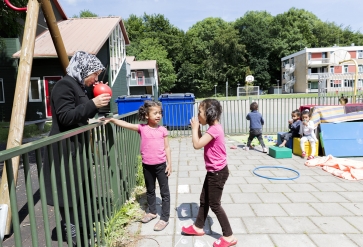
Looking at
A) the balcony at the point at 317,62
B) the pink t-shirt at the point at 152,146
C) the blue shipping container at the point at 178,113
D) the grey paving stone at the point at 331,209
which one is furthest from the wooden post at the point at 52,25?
the balcony at the point at 317,62

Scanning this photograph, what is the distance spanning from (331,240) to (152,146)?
2.27m

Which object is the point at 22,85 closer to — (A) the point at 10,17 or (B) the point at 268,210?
(B) the point at 268,210

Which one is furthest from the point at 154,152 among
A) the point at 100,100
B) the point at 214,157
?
the point at 100,100

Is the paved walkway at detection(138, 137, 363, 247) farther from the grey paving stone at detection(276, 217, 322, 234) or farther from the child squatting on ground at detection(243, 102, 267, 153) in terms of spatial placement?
the child squatting on ground at detection(243, 102, 267, 153)

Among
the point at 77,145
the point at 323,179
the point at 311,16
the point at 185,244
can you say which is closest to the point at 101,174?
the point at 77,145

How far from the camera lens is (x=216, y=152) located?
3066 millimetres

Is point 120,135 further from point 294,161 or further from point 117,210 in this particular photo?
point 294,161

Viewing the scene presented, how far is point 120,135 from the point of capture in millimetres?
3979

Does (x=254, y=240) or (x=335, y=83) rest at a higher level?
(x=335, y=83)

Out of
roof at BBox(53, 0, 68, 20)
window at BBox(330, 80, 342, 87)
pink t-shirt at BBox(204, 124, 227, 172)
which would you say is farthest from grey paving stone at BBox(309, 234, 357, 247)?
roof at BBox(53, 0, 68, 20)

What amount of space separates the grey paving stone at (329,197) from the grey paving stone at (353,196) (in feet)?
0.28

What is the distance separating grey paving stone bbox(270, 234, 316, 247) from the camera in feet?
9.98

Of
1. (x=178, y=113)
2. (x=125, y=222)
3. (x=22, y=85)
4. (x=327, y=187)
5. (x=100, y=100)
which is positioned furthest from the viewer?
(x=178, y=113)

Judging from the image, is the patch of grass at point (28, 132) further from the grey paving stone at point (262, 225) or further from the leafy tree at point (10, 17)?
the grey paving stone at point (262, 225)
